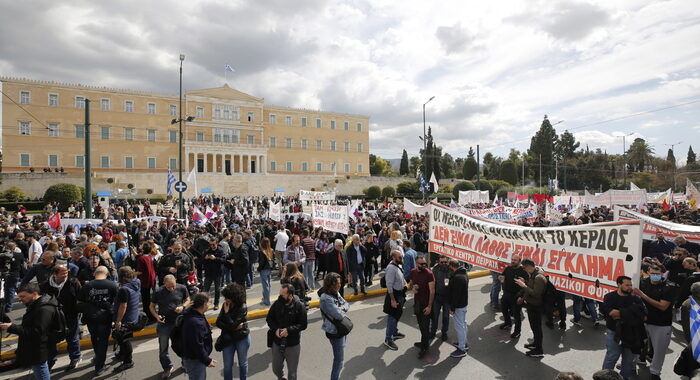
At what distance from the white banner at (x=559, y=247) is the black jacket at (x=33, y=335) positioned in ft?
21.7

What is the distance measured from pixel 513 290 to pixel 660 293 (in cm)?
209

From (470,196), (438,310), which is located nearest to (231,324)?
(438,310)

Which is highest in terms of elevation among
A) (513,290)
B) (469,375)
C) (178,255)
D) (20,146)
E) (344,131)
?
(344,131)

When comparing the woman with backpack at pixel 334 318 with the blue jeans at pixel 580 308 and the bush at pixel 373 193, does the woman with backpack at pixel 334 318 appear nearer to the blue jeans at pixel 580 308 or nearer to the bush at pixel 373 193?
the blue jeans at pixel 580 308

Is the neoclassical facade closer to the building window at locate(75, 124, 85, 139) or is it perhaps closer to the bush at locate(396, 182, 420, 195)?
the building window at locate(75, 124, 85, 139)

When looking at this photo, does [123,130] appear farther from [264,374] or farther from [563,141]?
[563,141]

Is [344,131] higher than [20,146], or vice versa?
[344,131]

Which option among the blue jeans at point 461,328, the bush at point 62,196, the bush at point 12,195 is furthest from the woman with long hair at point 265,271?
the bush at point 12,195

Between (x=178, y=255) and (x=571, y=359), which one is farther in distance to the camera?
(x=178, y=255)

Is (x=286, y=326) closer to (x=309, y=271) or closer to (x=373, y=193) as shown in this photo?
(x=309, y=271)

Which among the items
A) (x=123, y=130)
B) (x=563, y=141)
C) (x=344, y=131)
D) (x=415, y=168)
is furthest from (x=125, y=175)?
(x=563, y=141)

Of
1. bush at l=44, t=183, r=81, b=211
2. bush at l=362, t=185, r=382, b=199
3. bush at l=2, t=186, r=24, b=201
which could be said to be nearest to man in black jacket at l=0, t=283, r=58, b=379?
bush at l=44, t=183, r=81, b=211

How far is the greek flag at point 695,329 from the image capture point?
15.3ft

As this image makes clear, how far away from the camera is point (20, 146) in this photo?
5225 centimetres
